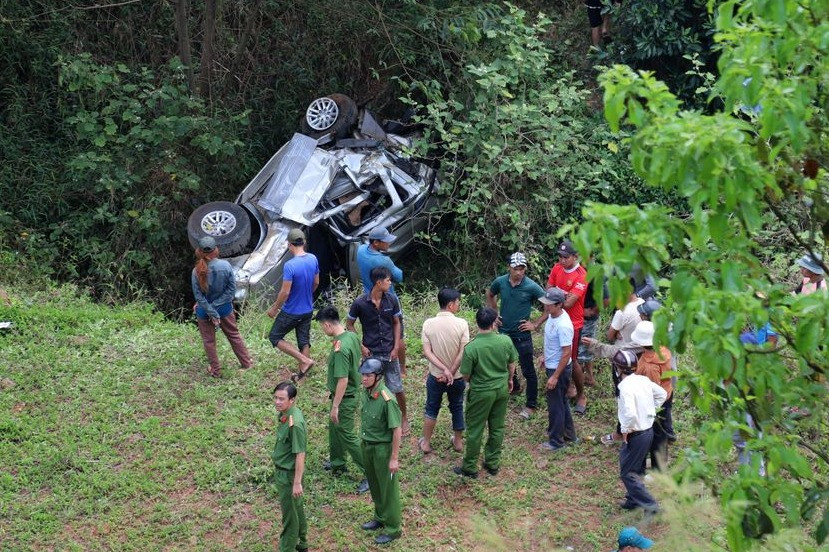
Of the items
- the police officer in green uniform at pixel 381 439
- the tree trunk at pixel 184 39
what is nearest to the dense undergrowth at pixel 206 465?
the police officer in green uniform at pixel 381 439

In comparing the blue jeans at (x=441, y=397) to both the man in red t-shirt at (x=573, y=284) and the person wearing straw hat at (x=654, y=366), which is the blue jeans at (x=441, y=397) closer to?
the man in red t-shirt at (x=573, y=284)

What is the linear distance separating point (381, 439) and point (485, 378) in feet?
3.80

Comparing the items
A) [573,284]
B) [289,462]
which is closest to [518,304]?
[573,284]

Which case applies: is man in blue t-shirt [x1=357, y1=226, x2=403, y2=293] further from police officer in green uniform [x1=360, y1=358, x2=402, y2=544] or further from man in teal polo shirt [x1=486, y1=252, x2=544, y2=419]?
police officer in green uniform [x1=360, y1=358, x2=402, y2=544]

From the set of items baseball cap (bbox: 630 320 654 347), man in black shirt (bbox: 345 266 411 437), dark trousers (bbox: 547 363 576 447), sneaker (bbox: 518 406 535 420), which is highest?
baseball cap (bbox: 630 320 654 347)

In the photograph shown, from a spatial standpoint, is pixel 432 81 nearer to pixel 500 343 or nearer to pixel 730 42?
pixel 500 343

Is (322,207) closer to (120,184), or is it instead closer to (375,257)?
(120,184)

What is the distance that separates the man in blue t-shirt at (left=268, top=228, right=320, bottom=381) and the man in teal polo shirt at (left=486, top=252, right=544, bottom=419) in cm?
179

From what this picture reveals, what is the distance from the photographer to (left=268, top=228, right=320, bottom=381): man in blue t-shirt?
934 cm

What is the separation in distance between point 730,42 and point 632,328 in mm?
4428

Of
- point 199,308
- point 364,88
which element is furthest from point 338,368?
point 364,88

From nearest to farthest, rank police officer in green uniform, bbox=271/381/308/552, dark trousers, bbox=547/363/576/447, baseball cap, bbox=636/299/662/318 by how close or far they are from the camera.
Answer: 1. police officer in green uniform, bbox=271/381/308/552
2. baseball cap, bbox=636/299/662/318
3. dark trousers, bbox=547/363/576/447

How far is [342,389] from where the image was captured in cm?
802

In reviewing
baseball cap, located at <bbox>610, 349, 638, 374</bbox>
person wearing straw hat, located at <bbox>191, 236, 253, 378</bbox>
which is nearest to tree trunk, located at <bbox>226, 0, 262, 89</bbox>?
person wearing straw hat, located at <bbox>191, 236, 253, 378</bbox>
